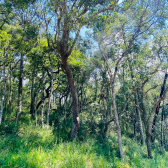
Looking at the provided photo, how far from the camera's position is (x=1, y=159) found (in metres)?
3.59

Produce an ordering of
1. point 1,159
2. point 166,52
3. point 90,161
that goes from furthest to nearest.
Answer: point 166,52 < point 90,161 < point 1,159

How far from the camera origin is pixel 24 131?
6887mm

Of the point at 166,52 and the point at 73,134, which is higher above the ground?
the point at 166,52

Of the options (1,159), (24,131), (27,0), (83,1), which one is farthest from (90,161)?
(27,0)

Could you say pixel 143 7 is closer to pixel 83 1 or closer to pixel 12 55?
pixel 83 1

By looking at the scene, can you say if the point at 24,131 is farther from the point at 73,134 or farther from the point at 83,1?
the point at 83,1

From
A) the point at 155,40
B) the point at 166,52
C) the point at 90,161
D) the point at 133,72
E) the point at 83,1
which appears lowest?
the point at 90,161

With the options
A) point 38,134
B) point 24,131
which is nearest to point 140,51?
point 38,134

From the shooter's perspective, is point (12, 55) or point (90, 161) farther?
point (12, 55)

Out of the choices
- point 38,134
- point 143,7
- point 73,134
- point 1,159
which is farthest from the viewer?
point 73,134

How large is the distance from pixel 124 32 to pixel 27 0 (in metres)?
5.71

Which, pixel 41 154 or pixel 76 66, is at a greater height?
pixel 76 66

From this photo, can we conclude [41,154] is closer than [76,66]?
Yes

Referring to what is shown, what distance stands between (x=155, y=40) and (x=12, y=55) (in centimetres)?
987
